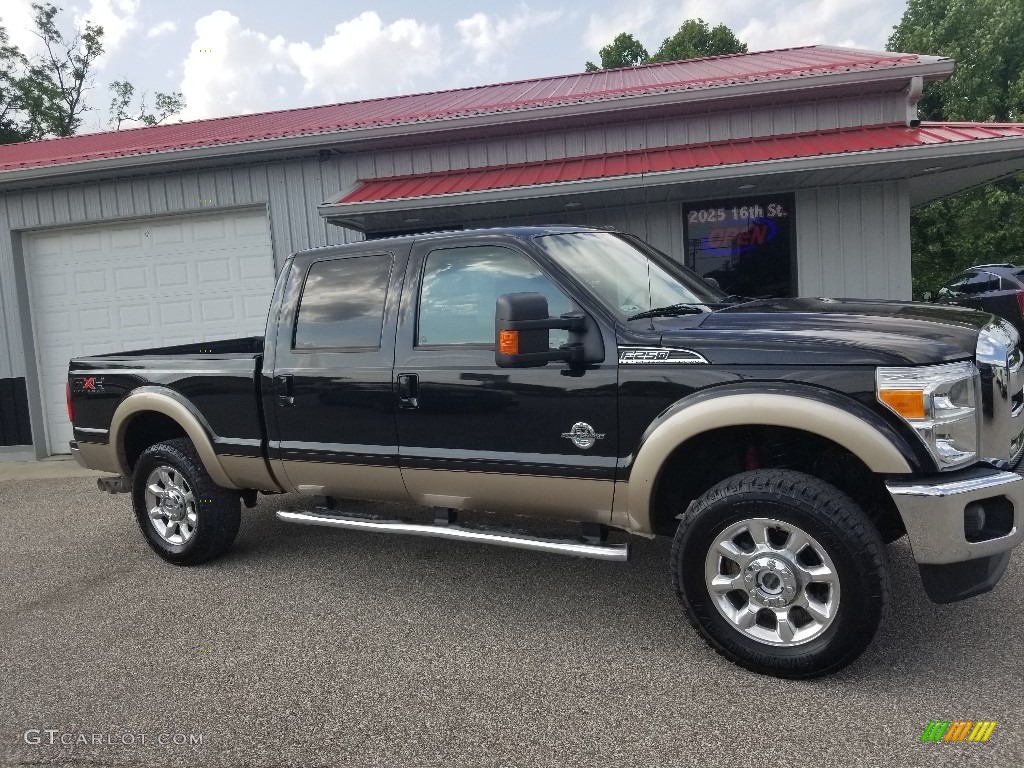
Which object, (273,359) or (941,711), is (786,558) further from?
(273,359)

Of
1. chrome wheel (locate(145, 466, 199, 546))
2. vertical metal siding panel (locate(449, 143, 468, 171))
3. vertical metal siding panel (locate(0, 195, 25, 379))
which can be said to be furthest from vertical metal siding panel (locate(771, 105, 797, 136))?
vertical metal siding panel (locate(0, 195, 25, 379))

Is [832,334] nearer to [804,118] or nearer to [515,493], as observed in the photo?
[515,493]

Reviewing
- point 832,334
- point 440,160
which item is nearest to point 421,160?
point 440,160

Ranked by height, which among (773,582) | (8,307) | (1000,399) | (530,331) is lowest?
(773,582)

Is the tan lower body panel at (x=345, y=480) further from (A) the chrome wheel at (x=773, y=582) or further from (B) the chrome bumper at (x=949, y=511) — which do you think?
(B) the chrome bumper at (x=949, y=511)

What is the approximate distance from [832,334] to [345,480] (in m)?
2.70

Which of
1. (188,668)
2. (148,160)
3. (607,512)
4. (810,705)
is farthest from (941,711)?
A: (148,160)

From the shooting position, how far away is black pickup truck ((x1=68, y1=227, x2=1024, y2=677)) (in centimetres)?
300

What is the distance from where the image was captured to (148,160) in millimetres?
9359

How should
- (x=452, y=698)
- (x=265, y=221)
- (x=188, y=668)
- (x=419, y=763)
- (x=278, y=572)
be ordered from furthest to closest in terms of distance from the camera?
(x=265, y=221), (x=278, y=572), (x=188, y=668), (x=452, y=698), (x=419, y=763)

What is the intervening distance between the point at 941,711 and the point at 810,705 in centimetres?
46

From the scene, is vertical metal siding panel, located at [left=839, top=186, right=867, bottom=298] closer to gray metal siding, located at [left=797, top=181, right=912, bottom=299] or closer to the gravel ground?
gray metal siding, located at [left=797, top=181, right=912, bottom=299]

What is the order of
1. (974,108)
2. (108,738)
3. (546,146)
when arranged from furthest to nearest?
(974,108), (546,146), (108,738)

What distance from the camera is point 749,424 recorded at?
3.22m
